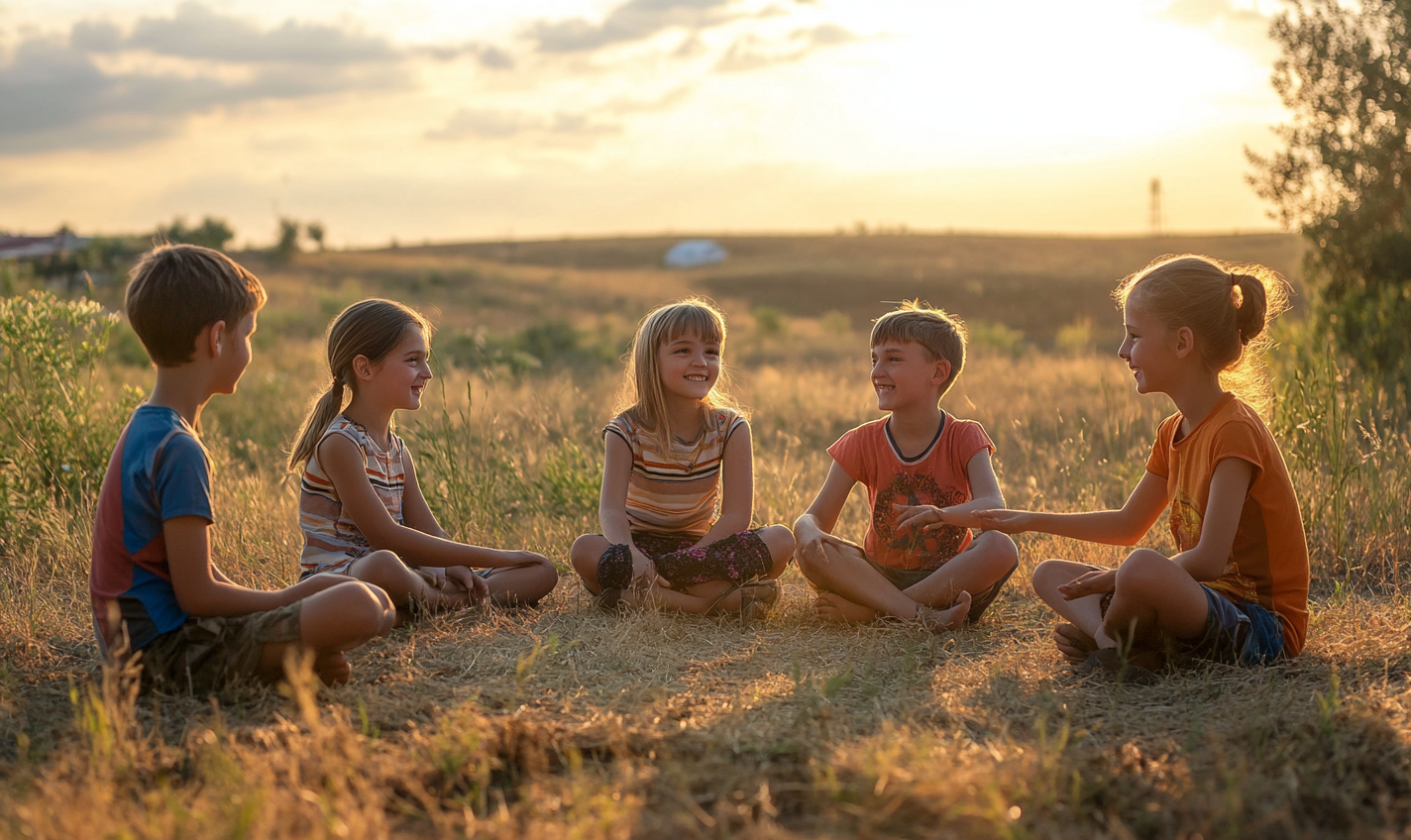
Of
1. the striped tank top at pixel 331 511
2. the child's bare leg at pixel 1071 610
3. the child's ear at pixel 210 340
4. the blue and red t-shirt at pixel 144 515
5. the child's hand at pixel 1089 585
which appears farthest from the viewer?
the striped tank top at pixel 331 511

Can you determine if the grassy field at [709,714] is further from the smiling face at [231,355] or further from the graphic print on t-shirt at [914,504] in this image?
the smiling face at [231,355]

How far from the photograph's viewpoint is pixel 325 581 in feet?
10.7

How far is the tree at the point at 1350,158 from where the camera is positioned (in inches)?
391

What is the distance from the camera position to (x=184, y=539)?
2.85 meters

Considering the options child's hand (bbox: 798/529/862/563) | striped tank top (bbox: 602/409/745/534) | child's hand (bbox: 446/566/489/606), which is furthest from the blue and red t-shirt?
child's hand (bbox: 798/529/862/563)

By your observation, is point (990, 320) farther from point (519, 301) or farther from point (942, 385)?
point (942, 385)

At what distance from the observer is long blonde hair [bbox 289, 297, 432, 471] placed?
4070 mm

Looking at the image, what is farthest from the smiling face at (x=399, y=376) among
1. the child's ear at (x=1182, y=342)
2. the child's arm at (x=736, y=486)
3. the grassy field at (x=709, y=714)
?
the child's ear at (x=1182, y=342)

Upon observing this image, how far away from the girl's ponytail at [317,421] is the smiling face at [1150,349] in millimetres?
3030

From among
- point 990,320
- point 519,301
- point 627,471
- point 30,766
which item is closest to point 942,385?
point 627,471

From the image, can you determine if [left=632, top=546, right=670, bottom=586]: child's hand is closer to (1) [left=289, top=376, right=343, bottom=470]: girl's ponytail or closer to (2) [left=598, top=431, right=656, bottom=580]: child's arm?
(2) [left=598, top=431, right=656, bottom=580]: child's arm

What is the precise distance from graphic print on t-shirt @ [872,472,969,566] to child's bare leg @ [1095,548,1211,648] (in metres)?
0.94

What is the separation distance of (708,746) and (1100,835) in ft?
3.20

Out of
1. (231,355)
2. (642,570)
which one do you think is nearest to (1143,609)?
(642,570)
